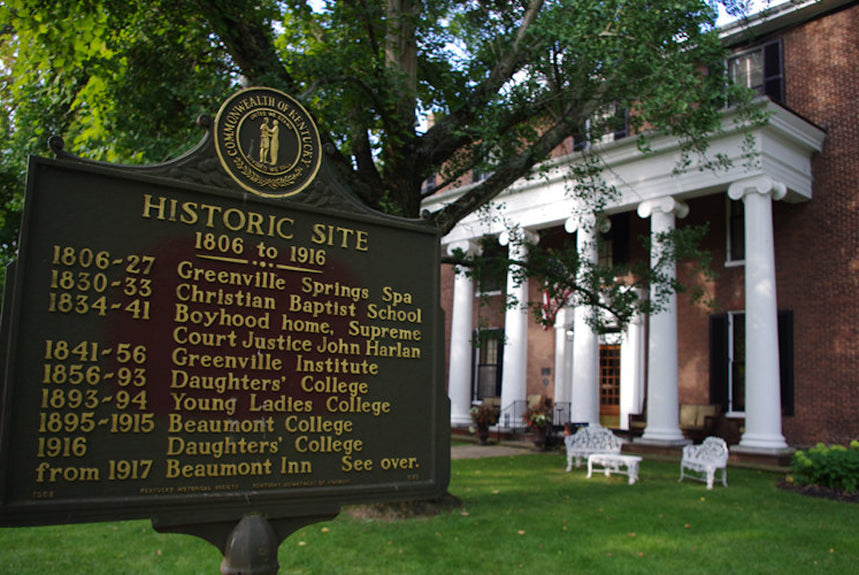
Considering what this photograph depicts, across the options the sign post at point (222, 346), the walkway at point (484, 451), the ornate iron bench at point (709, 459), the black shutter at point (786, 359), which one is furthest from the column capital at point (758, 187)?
the sign post at point (222, 346)

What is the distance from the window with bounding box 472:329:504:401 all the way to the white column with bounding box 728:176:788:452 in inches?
419

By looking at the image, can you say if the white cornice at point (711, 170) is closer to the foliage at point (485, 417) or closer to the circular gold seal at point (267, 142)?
the foliage at point (485, 417)

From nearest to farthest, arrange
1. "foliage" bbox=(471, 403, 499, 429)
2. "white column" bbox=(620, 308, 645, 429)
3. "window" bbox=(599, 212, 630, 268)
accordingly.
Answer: "foliage" bbox=(471, 403, 499, 429) → "white column" bbox=(620, 308, 645, 429) → "window" bbox=(599, 212, 630, 268)

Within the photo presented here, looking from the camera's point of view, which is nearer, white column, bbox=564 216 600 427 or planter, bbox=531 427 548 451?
planter, bbox=531 427 548 451

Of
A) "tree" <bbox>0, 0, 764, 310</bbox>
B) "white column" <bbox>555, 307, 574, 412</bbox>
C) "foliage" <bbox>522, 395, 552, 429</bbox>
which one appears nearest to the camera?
"tree" <bbox>0, 0, 764, 310</bbox>

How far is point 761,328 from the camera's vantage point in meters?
15.8

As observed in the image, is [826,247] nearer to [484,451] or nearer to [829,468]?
[829,468]

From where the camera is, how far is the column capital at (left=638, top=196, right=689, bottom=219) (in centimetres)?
1806

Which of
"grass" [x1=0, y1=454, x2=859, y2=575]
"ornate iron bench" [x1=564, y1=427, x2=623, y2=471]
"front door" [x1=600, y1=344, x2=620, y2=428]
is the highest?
"front door" [x1=600, y1=344, x2=620, y2=428]

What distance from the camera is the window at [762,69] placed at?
61.7 ft

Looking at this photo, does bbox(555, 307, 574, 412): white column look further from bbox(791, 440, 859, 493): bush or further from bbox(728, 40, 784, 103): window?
bbox(791, 440, 859, 493): bush

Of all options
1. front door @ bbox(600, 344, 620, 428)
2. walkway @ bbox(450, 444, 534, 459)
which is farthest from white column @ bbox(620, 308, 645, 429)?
walkway @ bbox(450, 444, 534, 459)

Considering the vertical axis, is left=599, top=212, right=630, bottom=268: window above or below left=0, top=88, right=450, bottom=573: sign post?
above

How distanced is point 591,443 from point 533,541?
22.6ft
